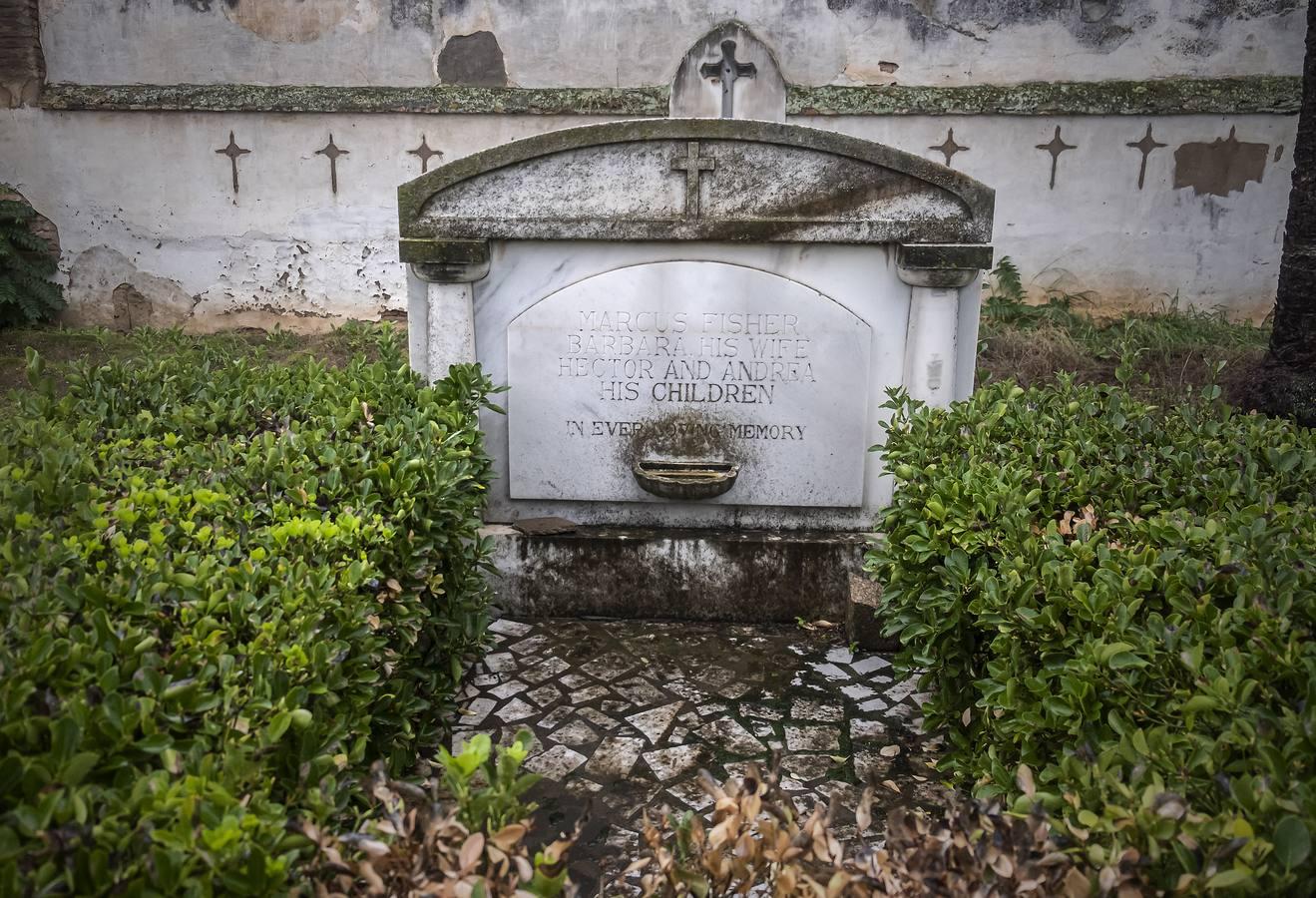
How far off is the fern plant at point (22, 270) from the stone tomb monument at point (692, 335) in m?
5.90

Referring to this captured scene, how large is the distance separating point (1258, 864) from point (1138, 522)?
1302 millimetres

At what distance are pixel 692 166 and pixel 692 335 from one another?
28.2 inches

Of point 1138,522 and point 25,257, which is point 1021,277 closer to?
point 1138,522

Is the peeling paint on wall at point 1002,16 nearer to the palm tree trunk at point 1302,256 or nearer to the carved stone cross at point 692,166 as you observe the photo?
the palm tree trunk at point 1302,256

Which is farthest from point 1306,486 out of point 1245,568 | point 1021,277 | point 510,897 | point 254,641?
point 1021,277

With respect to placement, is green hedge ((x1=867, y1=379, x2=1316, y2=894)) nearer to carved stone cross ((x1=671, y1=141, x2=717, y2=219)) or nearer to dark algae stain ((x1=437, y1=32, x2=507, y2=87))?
carved stone cross ((x1=671, y1=141, x2=717, y2=219))

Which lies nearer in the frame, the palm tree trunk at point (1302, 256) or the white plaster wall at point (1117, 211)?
the palm tree trunk at point (1302, 256)

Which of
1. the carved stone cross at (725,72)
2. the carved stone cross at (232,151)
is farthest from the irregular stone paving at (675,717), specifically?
the carved stone cross at (232,151)

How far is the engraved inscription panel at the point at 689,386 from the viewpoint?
14.3 ft

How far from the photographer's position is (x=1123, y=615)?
6.48 ft

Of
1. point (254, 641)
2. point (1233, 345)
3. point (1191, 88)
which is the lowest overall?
point (1233, 345)

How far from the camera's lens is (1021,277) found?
8.84 m

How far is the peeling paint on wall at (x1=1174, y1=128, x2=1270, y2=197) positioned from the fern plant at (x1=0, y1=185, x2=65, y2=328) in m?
9.77

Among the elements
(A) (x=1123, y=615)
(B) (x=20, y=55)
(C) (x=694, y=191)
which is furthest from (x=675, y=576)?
(B) (x=20, y=55)
